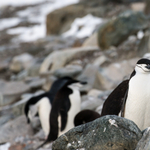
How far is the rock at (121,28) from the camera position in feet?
29.2

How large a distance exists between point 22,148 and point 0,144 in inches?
22.1

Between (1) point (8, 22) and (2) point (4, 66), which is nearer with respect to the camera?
(2) point (4, 66)

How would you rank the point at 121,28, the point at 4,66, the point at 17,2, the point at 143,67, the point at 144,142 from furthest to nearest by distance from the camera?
1. the point at 17,2
2. the point at 4,66
3. the point at 121,28
4. the point at 143,67
5. the point at 144,142

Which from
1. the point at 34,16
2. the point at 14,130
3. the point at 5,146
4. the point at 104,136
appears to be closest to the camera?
the point at 104,136

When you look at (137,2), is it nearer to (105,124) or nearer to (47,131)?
(47,131)

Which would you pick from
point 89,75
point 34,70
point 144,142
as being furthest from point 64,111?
point 34,70

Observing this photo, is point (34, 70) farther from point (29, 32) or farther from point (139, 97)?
point (29, 32)

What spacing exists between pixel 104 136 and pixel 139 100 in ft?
2.66

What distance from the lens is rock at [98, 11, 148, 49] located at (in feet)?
29.2

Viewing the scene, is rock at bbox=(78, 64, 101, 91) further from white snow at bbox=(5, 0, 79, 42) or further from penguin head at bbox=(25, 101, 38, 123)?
white snow at bbox=(5, 0, 79, 42)

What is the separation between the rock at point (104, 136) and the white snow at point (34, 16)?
16099 millimetres

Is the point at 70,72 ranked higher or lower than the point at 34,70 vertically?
higher

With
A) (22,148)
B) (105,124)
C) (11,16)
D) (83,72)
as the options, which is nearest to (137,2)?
(83,72)

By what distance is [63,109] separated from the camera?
4.23 m
